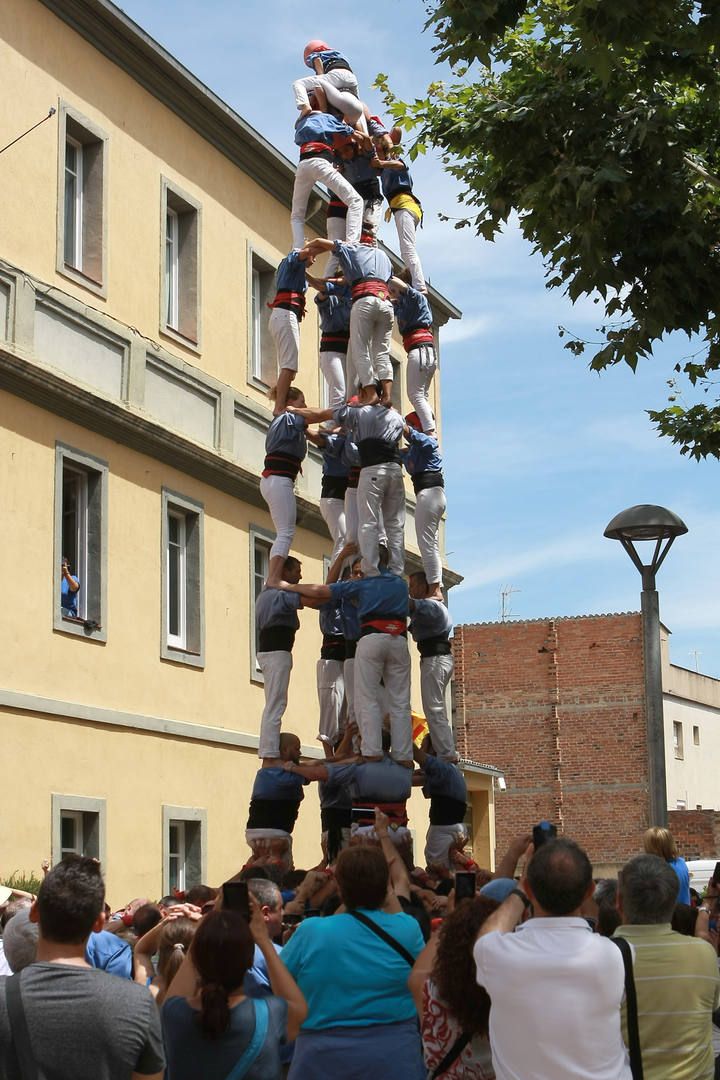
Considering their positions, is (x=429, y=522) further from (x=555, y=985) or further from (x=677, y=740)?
(x=677, y=740)

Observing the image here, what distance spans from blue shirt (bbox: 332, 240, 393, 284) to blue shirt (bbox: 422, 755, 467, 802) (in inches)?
158

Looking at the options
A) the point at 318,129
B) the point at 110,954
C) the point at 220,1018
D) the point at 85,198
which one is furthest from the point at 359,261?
the point at 220,1018

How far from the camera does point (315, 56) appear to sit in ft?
48.5

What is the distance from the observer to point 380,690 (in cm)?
1289

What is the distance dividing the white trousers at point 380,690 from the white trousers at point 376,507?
2.10 ft

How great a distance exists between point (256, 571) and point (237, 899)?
62.2ft

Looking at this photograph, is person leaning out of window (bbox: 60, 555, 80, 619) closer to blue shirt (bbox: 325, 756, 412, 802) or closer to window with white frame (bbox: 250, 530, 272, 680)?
window with white frame (bbox: 250, 530, 272, 680)

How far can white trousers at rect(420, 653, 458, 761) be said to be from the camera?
14.3 metres

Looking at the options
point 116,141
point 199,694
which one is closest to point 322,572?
point 199,694

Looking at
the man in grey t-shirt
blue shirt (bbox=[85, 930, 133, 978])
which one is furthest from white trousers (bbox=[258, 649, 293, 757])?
the man in grey t-shirt

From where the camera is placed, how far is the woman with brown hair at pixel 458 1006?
17.5 feet

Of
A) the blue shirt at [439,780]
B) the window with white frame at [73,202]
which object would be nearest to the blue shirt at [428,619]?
the blue shirt at [439,780]

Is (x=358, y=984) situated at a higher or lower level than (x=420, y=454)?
lower

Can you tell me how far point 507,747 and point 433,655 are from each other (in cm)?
3871
